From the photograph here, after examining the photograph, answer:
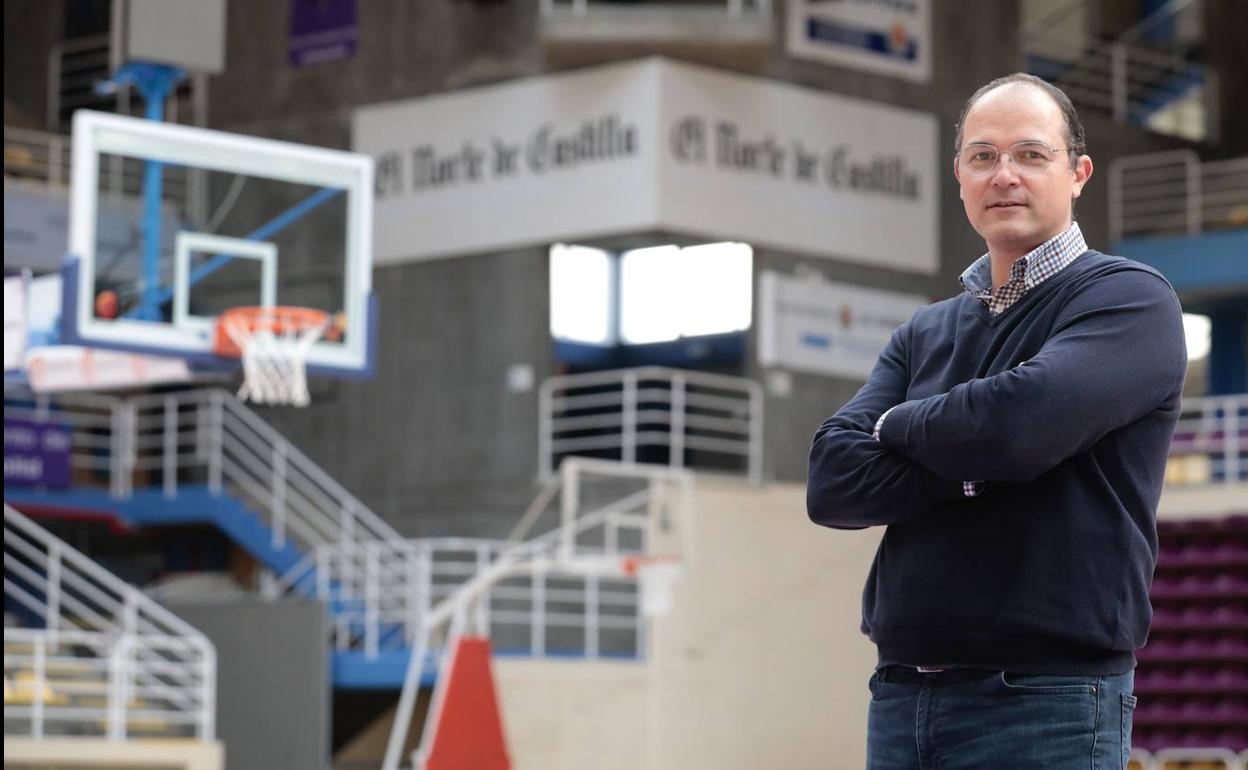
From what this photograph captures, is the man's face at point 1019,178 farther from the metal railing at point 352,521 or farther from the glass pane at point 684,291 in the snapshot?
the glass pane at point 684,291

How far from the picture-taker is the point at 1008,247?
8.20 feet

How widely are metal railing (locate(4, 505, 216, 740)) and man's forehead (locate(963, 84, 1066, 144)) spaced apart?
12.8 metres

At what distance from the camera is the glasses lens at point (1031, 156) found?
2.45 m

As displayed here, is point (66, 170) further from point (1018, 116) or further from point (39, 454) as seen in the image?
point (1018, 116)

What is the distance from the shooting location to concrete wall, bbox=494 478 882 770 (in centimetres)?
1664

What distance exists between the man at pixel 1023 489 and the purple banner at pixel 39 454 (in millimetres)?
18025

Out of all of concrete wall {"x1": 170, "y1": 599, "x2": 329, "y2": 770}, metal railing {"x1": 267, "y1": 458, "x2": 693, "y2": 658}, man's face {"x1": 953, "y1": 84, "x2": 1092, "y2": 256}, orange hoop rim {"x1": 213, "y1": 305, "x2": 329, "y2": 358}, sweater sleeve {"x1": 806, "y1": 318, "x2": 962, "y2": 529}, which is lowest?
concrete wall {"x1": 170, "y1": 599, "x2": 329, "y2": 770}

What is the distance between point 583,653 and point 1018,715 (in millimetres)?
15949

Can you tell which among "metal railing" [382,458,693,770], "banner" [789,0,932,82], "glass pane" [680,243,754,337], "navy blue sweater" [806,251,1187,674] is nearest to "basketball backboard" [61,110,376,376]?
"metal railing" [382,458,693,770]

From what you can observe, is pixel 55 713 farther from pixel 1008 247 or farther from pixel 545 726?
pixel 1008 247

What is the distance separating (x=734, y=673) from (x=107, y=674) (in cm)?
574

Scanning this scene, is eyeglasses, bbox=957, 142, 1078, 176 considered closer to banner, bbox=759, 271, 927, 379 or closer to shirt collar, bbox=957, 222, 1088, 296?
shirt collar, bbox=957, 222, 1088, 296

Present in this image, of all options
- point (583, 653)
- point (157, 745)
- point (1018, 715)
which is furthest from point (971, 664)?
point (583, 653)

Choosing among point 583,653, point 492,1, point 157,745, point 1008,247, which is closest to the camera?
point 1008,247
